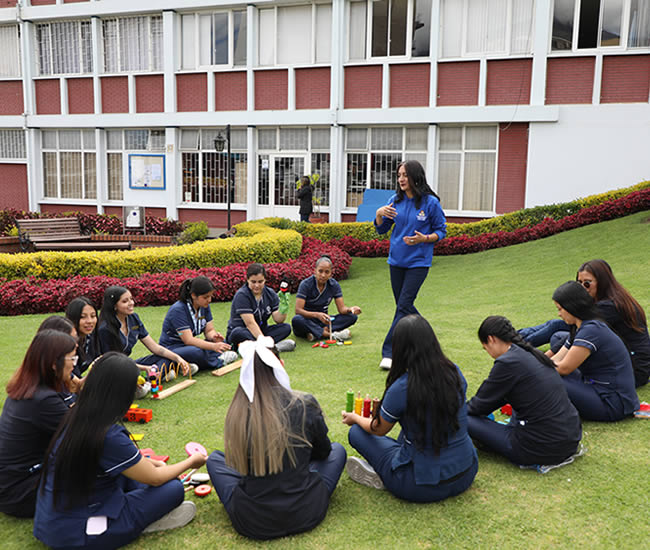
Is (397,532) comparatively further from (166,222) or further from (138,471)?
(166,222)

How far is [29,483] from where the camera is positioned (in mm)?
3566

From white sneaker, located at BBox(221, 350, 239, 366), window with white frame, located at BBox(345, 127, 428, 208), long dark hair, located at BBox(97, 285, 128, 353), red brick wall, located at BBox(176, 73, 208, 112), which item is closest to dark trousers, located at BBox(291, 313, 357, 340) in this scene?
white sneaker, located at BBox(221, 350, 239, 366)

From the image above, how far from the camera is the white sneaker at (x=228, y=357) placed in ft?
22.5

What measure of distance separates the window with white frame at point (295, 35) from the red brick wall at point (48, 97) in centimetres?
801

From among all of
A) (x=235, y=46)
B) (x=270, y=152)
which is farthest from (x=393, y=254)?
(x=235, y=46)

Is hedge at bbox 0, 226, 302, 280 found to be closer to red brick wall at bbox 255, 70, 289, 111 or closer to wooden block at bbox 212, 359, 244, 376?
wooden block at bbox 212, 359, 244, 376

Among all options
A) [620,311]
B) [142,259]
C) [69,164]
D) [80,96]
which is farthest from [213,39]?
[620,311]

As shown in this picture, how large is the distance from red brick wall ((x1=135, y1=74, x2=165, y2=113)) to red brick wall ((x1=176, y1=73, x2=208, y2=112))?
2.07 feet

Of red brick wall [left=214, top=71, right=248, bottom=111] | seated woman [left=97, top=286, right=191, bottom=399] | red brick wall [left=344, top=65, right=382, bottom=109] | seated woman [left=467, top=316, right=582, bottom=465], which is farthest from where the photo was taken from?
red brick wall [left=214, top=71, right=248, bottom=111]

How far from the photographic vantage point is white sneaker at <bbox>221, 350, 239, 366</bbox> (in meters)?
6.86

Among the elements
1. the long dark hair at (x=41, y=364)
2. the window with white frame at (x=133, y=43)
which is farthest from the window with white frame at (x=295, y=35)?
the long dark hair at (x=41, y=364)

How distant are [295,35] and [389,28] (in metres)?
3.07

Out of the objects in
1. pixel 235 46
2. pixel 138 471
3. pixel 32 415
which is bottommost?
pixel 138 471

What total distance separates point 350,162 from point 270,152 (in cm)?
283
